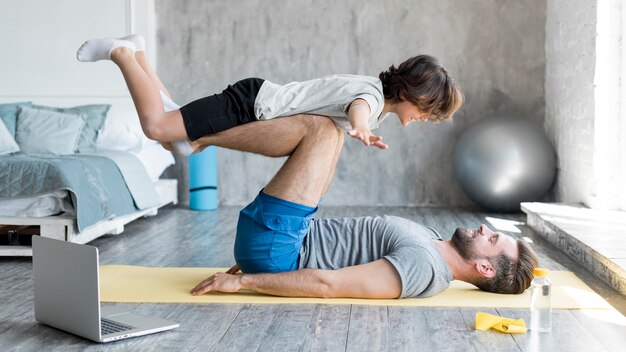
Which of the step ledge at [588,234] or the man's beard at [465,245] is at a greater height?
the man's beard at [465,245]

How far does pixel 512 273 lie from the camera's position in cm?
317

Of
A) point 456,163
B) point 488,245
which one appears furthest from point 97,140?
point 488,245

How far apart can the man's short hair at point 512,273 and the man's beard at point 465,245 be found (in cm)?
7

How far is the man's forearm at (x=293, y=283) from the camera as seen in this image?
314 centimetres

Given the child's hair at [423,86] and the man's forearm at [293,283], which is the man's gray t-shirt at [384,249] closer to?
the man's forearm at [293,283]

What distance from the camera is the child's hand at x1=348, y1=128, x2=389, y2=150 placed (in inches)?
105

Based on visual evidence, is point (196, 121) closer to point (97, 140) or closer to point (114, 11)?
point (97, 140)

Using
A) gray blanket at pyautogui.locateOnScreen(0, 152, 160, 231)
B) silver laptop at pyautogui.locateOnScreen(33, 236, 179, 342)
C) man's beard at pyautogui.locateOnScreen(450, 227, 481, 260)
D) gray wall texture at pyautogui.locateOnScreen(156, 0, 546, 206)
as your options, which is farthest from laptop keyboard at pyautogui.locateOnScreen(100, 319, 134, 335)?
gray wall texture at pyautogui.locateOnScreen(156, 0, 546, 206)

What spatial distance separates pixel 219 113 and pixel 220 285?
2.18 ft

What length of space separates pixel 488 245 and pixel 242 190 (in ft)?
13.7

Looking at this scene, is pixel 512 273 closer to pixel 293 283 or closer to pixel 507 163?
pixel 293 283

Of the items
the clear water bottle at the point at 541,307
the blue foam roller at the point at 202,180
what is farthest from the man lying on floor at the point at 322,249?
the blue foam roller at the point at 202,180

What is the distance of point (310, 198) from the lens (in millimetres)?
3100

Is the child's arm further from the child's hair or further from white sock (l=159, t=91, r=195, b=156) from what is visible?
white sock (l=159, t=91, r=195, b=156)
